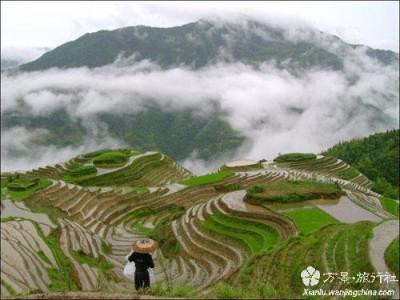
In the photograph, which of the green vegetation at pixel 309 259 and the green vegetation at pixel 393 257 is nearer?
the green vegetation at pixel 393 257

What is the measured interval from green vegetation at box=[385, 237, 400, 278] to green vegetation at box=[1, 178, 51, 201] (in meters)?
25.8

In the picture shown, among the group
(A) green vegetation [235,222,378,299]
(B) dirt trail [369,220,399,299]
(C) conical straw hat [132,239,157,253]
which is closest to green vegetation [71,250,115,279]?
(A) green vegetation [235,222,378,299]

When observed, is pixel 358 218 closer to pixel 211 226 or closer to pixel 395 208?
pixel 211 226

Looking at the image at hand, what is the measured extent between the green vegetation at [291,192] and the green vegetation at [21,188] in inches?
673

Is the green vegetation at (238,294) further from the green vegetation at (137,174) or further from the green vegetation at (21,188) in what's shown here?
the green vegetation at (137,174)

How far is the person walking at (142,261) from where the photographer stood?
751cm

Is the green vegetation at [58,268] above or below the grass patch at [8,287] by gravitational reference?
below

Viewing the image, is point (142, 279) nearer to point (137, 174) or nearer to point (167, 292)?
point (167, 292)

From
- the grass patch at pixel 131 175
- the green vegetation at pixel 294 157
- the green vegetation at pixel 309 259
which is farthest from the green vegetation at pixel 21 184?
the green vegetation at pixel 294 157

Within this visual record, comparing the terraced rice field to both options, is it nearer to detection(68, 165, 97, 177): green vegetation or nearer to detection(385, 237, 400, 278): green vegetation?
detection(385, 237, 400, 278): green vegetation

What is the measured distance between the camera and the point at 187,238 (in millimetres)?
23516

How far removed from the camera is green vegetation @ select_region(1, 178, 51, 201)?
1246 inches

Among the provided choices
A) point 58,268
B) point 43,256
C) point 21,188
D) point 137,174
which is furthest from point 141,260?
point 137,174

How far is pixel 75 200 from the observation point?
33.0 m
